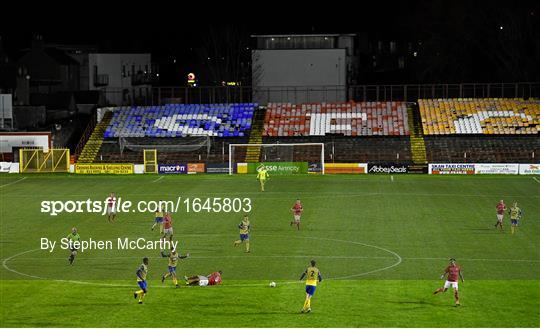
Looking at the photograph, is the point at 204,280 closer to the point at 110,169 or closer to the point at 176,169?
the point at 176,169

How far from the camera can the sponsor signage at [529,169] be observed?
84.8m

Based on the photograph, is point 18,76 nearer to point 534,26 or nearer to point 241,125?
point 241,125

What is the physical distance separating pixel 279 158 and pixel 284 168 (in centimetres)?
346

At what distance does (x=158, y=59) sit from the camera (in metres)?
154

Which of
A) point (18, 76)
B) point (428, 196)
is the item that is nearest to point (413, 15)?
point (18, 76)

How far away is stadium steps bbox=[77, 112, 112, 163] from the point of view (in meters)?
94.4

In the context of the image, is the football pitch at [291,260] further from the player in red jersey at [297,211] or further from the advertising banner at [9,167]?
the advertising banner at [9,167]

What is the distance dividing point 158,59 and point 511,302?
398 ft

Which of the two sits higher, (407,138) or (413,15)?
(413,15)

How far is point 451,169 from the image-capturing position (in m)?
86.6

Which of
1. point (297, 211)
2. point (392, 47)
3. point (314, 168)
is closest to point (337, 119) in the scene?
point (314, 168)

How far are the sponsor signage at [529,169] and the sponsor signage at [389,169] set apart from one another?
9766 mm

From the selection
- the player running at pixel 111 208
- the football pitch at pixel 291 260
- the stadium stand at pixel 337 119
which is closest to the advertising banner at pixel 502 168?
the football pitch at pixel 291 260

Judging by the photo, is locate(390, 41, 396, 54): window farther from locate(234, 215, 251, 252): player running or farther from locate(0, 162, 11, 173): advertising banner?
locate(234, 215, 251, 252): player running
